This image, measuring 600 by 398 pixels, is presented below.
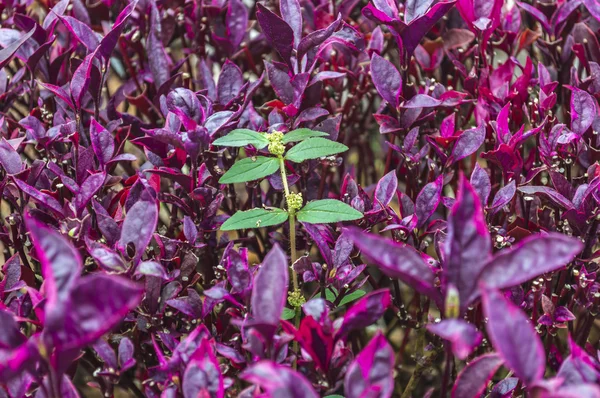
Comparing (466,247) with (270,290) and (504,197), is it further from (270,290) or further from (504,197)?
(504,197)

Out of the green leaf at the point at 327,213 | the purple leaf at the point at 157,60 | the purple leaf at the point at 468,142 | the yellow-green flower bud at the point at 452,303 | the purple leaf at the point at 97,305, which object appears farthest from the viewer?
the purple leaf at the point at 157,60

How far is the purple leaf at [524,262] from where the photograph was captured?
84 centimetres

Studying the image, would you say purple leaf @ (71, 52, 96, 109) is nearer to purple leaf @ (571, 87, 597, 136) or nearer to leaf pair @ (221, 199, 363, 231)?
leaf pair @ (221, 199, 363, 231)

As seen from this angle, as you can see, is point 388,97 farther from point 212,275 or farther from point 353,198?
point 212,275

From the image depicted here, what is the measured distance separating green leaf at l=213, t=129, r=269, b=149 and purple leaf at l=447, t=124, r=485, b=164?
430mm

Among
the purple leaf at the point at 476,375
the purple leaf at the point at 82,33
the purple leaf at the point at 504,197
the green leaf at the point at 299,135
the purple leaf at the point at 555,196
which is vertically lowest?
the purple leaf at the point at 476,375

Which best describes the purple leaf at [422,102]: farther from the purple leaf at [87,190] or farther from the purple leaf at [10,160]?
the purple leaf at [10,160]

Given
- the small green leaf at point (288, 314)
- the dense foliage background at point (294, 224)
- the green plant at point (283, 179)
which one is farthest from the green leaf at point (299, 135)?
the small green leaf at point (288, 314)

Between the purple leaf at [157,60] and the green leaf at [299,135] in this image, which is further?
the purple leaf at [157,60]

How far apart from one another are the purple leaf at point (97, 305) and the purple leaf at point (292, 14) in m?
0.86

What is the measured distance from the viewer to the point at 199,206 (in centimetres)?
142

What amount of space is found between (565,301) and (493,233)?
1.16 ft

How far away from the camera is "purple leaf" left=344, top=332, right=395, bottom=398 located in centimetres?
90

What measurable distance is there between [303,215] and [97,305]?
0.54 meters
